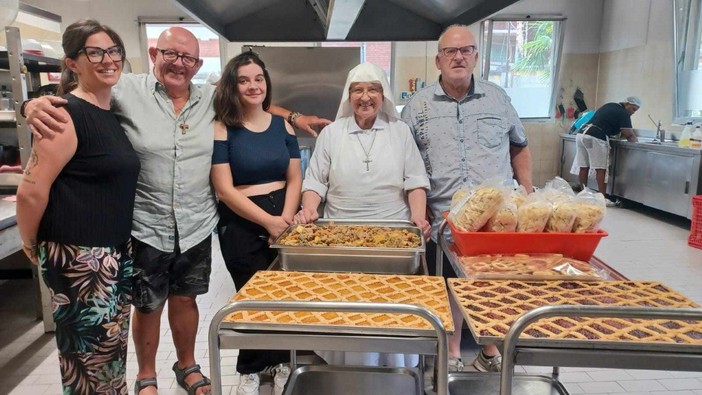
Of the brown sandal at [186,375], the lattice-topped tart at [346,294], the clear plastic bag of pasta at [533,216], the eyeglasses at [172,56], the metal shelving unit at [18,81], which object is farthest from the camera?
the metal shelving unit at [18,81]

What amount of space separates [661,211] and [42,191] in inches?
243

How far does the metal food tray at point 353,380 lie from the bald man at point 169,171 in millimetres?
567

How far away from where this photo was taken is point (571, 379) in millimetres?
2186

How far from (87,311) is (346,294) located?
32.9 inches

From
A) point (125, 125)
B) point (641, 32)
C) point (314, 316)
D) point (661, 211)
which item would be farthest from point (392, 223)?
point (641, 32)

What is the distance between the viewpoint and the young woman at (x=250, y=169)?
1787mm

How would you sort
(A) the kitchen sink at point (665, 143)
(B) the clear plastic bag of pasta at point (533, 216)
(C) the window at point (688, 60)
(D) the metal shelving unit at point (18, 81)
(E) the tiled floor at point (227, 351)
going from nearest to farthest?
(B) the clear plastic bag of pasta at point (533, 216), (E) the tiled floor at point (227, 351), (D) the metal shelving unit at point (18, 81), (A) the kitchen sink at point (665, 143), (C) the window at point (688, 60)

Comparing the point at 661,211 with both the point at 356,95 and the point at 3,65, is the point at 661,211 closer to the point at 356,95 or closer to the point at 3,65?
the point at 356,95

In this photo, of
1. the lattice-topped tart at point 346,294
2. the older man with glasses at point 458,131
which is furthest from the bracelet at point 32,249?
the older man with glasses at point 458,131

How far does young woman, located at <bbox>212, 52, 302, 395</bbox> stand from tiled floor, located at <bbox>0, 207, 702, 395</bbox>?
0.68 metres

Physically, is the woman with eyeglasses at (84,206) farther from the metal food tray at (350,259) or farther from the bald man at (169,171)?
the metal food tray at (350,259)

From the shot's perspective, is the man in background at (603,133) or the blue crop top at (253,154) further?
the man in background at (603,133)

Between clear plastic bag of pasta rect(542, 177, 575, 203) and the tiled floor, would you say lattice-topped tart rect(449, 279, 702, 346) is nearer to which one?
clear plastic bag of pasta rect(542, 177, 575, 203)

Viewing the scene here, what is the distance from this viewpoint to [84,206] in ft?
4.64
